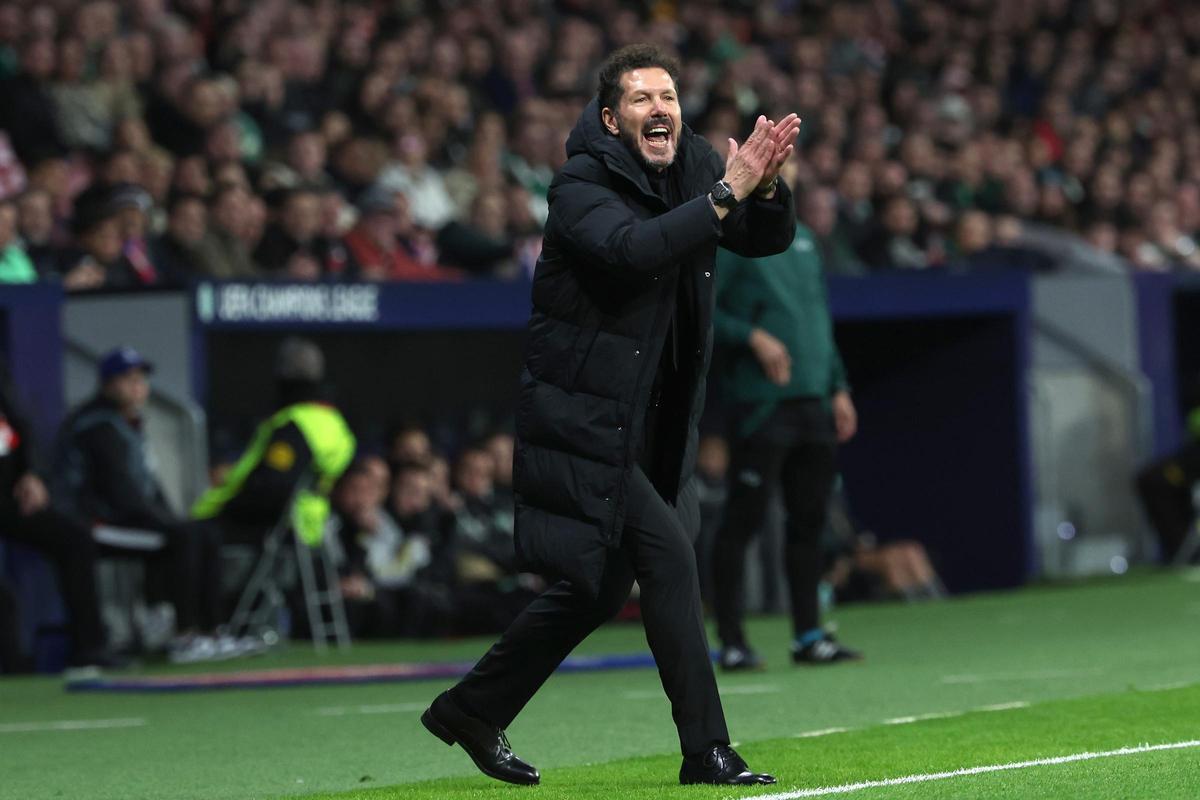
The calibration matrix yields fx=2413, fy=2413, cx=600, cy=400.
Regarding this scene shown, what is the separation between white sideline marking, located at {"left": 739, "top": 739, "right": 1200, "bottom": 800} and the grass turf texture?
0.24ft

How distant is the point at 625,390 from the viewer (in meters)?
5.80

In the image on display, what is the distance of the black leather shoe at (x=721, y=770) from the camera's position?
5734mm

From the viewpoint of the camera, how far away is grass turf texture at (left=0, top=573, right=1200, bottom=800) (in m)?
6.03

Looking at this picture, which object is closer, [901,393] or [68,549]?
[68,549]

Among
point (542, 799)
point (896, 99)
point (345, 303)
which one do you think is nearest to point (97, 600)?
point (345, 303)

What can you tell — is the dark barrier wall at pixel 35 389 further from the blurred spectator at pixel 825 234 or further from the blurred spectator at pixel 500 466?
the blurred spectator at pixel 825 234

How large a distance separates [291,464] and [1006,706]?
4.98 metres

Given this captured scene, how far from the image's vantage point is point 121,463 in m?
11.4

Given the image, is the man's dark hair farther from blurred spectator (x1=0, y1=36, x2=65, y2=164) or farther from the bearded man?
blurred spectator (x1=0, y1=36, x2=65, y2=164)

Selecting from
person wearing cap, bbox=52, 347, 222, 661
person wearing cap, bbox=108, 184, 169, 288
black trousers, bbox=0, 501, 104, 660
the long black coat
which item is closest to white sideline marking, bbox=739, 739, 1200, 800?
the long black coat

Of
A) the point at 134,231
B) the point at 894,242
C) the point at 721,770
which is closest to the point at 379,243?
the point at 134,231

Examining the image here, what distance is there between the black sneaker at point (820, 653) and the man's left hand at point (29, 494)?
142 inches

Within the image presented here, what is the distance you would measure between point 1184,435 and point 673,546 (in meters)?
11.5

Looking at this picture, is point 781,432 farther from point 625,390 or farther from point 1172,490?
point 1172,490
